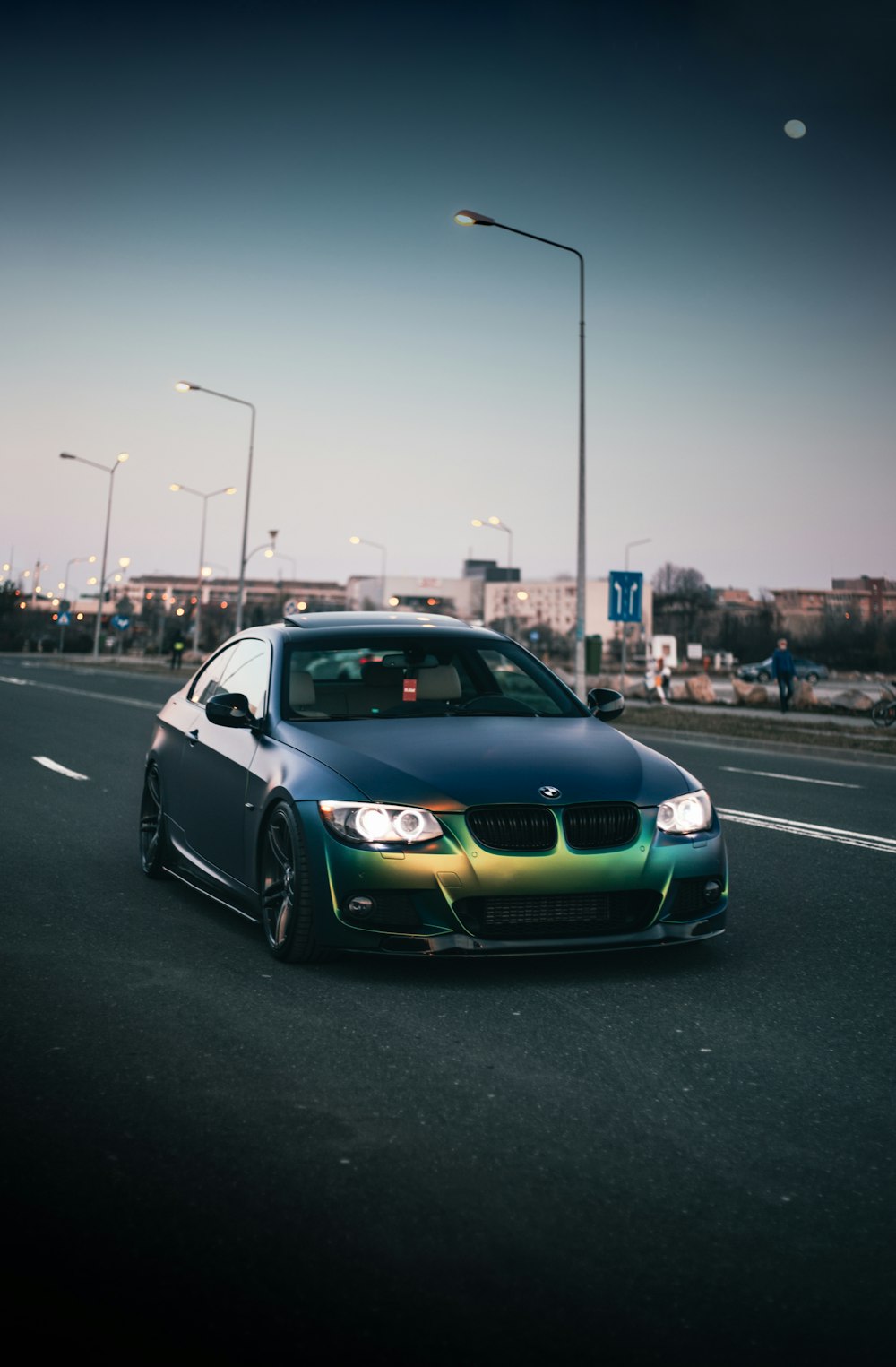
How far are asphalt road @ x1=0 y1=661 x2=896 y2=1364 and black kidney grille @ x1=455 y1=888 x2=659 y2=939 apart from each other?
241mm

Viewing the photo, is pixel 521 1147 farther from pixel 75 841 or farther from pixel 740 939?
pixel 75 841

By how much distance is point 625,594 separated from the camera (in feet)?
85.7

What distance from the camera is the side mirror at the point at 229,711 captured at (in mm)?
6129

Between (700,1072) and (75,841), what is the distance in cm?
562

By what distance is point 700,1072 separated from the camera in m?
4.26

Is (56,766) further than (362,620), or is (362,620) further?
(56,766)

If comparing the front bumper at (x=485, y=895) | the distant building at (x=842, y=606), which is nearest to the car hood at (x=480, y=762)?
the front bumper at (x=485, y=895)

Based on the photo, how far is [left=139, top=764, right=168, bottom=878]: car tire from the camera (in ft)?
24.5

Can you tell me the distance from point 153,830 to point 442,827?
3.04 metres

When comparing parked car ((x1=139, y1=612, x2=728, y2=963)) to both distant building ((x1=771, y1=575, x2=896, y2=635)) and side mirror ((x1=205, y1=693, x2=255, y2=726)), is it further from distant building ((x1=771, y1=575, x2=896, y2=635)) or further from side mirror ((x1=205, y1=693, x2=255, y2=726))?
distant building ((x1=771, y1=575, x2=896, y2=635))

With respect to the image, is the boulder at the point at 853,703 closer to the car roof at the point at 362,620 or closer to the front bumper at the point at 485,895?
the car roof at the point at 362,620

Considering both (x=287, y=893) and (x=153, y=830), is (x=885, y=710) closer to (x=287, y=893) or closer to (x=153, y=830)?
(x=153, y=830)

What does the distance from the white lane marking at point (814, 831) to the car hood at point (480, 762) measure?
4016mm

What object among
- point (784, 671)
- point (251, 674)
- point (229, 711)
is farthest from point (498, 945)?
point (784, 671)
